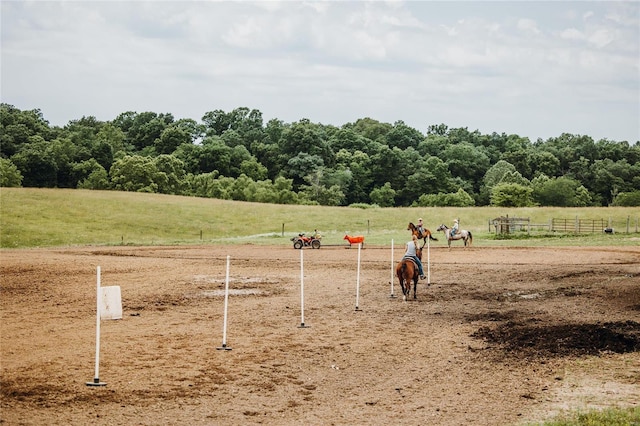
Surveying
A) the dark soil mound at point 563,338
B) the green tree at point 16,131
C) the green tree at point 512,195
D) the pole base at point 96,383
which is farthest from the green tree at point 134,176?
the pole base at point 96,383

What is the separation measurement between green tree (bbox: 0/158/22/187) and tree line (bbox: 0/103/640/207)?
0.13 m

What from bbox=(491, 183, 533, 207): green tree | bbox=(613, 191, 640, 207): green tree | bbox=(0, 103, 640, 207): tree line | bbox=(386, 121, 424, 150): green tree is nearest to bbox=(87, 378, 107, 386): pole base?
bbox=(0, 103, 640, 207): tree line

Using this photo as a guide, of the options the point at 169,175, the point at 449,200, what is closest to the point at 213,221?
the point at 169,175

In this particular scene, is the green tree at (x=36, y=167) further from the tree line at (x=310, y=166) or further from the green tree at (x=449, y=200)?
the green tree at (x=449, y=200)

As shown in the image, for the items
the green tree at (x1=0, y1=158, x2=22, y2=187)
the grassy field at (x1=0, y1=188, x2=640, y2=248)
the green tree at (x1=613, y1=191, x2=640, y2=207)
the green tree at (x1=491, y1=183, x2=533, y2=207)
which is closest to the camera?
the grassy field at (x1=0, y1=188, x2=640, y2=248)

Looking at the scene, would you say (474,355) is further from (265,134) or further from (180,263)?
(265,134)

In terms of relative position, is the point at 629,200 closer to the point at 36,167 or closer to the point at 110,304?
the point at 36,167

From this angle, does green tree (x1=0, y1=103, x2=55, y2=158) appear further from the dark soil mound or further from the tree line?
the dark soil mound

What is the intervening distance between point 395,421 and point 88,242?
44747 mm

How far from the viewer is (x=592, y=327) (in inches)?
679

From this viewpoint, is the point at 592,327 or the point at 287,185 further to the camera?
the point at 287,185

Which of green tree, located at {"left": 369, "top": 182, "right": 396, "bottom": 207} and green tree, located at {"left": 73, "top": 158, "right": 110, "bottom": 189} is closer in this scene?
green tree, located at {"left": 73, "top": 158, "right": 110, "bottom": 189}

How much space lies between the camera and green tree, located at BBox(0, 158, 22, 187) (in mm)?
81688

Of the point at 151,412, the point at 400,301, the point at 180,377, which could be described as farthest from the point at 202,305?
the point at 151,412
